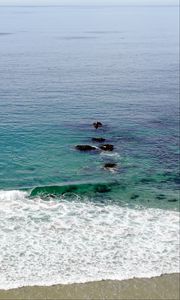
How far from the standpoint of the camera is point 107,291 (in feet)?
97.1

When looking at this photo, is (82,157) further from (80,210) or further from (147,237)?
(147,237)

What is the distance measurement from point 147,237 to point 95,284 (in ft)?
25.8

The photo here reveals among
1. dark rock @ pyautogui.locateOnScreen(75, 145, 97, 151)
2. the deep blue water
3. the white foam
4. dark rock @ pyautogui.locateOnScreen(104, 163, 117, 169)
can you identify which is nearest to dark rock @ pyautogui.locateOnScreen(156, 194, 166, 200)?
the deep blue water

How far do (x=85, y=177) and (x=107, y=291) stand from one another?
18889 millimetres

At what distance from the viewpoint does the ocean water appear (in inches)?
1317

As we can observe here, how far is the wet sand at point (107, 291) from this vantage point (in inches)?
1140

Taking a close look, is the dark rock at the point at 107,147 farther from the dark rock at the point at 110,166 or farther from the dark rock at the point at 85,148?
the dark rock at the point at 110,166

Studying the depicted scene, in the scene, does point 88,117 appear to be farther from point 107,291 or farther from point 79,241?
point 107,291

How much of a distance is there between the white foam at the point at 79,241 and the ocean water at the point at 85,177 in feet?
0.26

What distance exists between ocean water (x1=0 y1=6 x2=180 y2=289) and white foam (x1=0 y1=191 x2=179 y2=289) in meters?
0.08

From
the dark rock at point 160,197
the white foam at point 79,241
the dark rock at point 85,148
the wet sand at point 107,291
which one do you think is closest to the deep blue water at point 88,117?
the dark rock at point 160,197

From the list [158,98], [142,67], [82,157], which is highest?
[142,67]

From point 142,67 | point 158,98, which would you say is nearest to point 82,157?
point 158,98

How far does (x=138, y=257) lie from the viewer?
111ft
